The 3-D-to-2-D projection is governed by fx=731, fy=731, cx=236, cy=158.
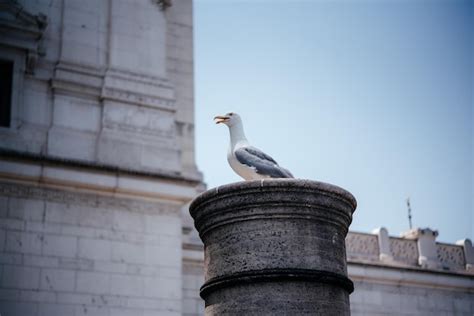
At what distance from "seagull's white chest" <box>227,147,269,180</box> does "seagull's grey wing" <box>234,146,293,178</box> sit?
0.10 ft

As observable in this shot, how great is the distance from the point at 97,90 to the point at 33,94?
4.10ft

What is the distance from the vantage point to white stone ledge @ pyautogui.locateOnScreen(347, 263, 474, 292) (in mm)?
16781

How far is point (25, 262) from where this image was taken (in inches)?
491

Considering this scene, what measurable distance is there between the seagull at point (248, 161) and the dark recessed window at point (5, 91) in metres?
7.04

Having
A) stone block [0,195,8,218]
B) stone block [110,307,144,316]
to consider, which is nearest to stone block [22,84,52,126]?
stone block [0,195,8,218]

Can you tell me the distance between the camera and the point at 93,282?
42.3ft

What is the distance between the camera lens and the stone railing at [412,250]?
693 inches

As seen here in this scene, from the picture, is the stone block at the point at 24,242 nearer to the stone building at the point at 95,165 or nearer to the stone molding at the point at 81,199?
the stone building at the point at 95,165

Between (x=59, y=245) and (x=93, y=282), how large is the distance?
0.88m

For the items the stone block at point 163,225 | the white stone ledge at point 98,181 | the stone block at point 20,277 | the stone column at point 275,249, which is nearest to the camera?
the stone column at point 275,249

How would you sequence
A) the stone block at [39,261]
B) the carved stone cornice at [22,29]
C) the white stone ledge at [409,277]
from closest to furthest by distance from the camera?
the stone block at [39,261] < the carved stone cornice at [22,29] < the white stone ledge at [409,277]

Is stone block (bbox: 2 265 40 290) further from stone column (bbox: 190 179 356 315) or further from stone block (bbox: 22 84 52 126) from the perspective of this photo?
stone column (bbox: 190 179 356 315)

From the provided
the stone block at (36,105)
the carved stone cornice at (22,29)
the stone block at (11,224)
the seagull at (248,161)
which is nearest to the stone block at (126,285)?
the stone block at (11,224)

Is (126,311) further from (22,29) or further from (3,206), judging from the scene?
(22,29)
